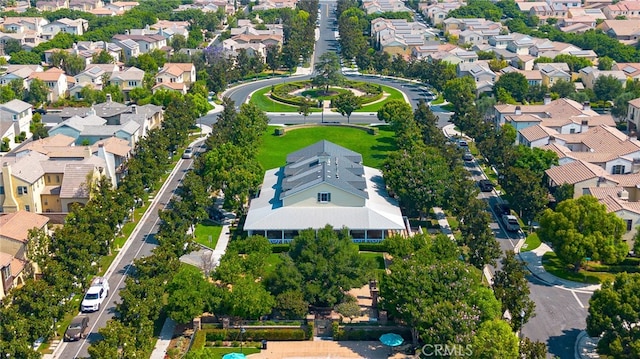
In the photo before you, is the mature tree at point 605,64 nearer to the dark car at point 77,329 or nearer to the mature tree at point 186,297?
the mature tree at point 186,297

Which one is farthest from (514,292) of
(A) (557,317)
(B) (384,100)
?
(B) (384,100)

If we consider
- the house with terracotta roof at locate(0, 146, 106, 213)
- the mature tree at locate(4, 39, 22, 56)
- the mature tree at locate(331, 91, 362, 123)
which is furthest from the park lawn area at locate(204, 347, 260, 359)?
the mature tree at locate(4, 39, 22, 56)

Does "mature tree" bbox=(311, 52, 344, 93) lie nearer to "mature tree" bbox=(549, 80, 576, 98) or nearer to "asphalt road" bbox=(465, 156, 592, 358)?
"mature tree" bbox=(549, 80, 576, 98)

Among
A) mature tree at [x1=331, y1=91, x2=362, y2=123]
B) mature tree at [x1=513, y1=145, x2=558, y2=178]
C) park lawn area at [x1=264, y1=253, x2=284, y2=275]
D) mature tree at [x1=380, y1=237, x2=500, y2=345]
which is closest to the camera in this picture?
mature tree at [x1=380, y1=237, x2=500, y2=345]

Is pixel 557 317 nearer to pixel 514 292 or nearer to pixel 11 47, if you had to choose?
pixel 514 292

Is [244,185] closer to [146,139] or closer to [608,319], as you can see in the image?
[146,139]
